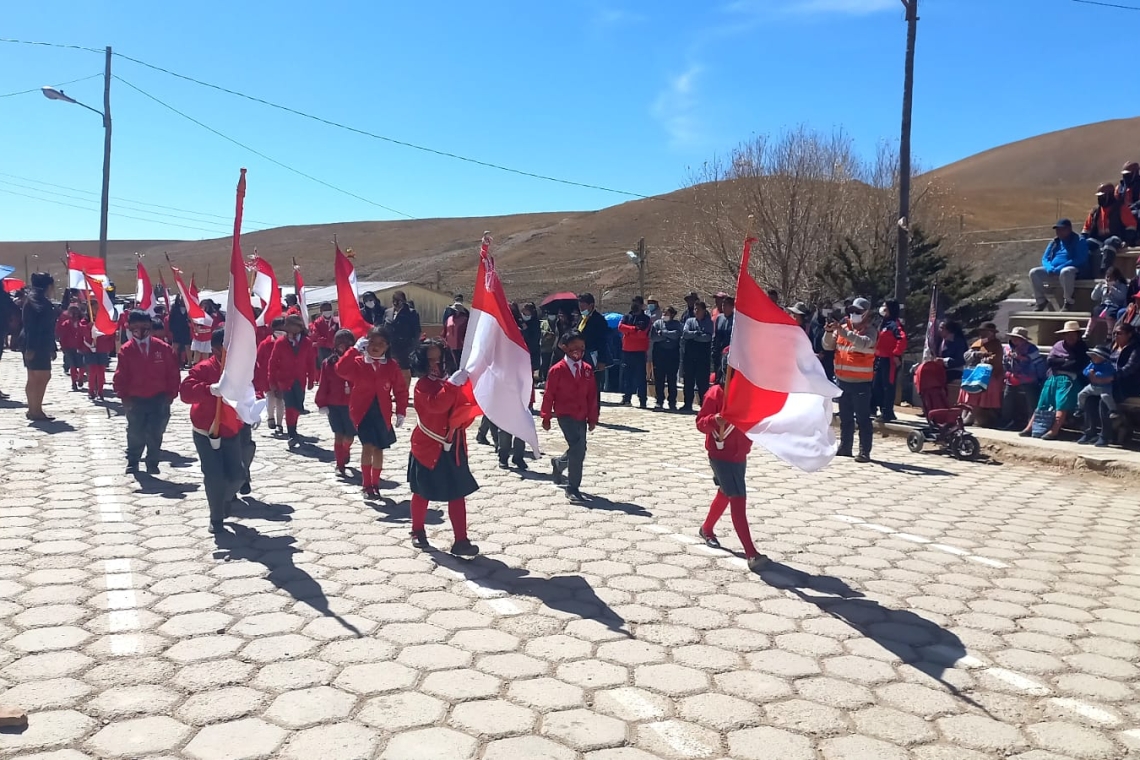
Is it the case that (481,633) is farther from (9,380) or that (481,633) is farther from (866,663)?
(9,380)

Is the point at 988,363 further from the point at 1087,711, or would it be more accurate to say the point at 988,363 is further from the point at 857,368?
the point at 1087,711

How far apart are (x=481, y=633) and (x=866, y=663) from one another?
199cm

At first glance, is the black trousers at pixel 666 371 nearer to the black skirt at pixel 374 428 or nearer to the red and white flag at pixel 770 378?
the black skirt at pixel 374 428

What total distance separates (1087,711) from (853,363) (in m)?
6.79

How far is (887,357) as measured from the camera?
507 inches

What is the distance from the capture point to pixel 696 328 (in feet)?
49.7

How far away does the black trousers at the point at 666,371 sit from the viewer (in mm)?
15578

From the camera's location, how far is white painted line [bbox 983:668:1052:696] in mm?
4223

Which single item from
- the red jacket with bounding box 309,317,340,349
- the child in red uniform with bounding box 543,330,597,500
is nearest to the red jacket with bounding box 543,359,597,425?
the child in red uniform with bounding box 543,330,597,500

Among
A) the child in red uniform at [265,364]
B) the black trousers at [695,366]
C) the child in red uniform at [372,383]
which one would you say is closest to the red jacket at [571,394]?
the child in red uniform at [372,383]

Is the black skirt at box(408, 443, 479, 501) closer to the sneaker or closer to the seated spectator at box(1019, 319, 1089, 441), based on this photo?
the sneaker

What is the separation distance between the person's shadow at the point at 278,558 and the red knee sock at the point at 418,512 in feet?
2.73

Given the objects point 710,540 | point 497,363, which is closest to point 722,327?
point 710,540

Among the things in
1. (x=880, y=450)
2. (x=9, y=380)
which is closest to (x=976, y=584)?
(x=880, y=450)
